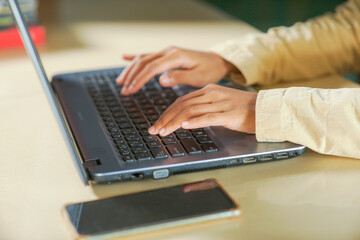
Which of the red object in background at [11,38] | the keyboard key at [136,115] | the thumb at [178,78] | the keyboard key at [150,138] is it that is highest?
the red object in background at [11,38]

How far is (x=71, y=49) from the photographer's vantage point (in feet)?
4.21

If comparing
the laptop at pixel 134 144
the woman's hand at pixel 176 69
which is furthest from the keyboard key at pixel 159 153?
the woman's hand at pixel 176 69

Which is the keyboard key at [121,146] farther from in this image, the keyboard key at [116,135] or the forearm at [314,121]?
the forearm at [314,121]

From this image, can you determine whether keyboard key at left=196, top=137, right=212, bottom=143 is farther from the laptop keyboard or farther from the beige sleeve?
→ the beige sleeve

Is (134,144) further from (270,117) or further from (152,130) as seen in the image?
(270,117)

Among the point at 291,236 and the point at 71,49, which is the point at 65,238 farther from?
the point at 71,49

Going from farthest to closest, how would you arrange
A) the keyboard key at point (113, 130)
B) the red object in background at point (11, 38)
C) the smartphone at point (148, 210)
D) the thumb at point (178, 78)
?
the red object in background at point (11, 38) < the thumb at point (178, 78) < the keyboard key at point (113, 130) < the smartphone at point (148, 210)

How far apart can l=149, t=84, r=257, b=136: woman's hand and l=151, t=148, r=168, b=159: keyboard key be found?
38 mm

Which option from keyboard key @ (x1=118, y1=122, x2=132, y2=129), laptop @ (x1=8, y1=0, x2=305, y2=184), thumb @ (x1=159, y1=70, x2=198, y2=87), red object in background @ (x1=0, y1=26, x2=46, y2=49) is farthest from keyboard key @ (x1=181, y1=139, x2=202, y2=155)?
red object in background @ (x1=0, y1=26, x2=46, y2=49)

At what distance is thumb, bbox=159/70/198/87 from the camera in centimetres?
97

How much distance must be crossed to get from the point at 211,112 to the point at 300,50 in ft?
1.22

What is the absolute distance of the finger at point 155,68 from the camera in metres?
0.97

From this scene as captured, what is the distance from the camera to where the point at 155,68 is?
3.27 ft

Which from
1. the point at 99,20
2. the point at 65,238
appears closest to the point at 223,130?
the point at 65,238
